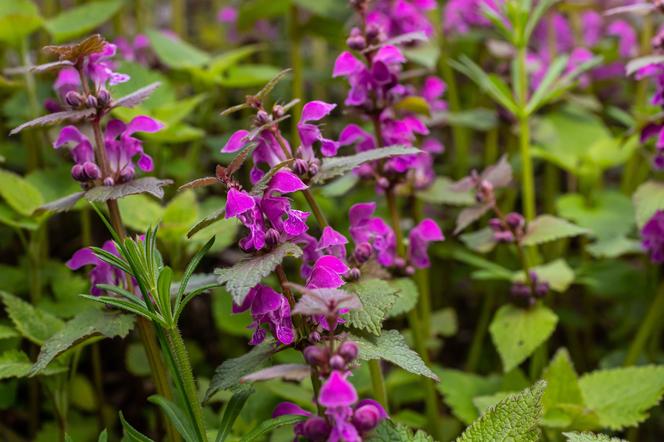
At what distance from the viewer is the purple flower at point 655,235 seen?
143cm

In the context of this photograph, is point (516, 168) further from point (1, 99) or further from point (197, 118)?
point (1, 99)

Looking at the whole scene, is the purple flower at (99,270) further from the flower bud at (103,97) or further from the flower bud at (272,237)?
the flower bud at (272,237)

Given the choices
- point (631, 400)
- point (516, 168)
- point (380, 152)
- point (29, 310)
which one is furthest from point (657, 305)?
point (29, 310)

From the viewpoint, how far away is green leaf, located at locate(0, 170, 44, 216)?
140cm

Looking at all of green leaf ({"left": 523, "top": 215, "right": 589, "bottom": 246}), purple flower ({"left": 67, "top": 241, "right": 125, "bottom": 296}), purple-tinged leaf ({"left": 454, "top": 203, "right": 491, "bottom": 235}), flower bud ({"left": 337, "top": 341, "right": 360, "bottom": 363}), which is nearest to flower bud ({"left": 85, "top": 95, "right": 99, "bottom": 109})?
purple flower ({"left": 67, "top": 241, "right": 125, "bottom": 296})

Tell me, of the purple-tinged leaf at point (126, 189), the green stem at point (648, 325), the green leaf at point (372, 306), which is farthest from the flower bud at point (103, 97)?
the green stem at point (648, 325)

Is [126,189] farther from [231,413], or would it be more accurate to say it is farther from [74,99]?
[231,413]

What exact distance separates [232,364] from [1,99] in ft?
5.42

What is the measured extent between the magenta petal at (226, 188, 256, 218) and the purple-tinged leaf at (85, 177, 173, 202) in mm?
156

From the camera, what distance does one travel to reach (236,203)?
0.84 meters

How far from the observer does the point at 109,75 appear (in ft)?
3.56

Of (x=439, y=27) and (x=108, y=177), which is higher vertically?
(x=108, y=177)

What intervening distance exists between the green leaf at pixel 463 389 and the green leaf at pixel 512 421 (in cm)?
41

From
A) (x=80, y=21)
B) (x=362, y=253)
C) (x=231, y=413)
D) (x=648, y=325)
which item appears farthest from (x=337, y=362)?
(x=80, y=21)
